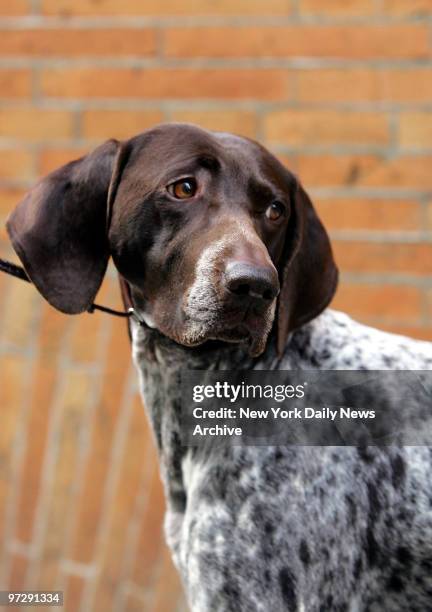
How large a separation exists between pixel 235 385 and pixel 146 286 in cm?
34

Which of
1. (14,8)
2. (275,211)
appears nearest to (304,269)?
(275,211)

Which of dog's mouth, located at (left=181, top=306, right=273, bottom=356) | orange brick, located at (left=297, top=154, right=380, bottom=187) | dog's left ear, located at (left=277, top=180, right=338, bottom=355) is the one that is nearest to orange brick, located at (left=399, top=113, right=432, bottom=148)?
orange brick, located at (left=297, top=154, right=380, bottom=187)

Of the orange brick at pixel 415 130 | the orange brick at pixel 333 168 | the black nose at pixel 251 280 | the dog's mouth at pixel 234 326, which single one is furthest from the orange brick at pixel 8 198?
the black nose at pixel 251 280

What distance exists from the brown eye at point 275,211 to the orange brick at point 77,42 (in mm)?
1416

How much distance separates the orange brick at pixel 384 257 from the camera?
383 centimetres

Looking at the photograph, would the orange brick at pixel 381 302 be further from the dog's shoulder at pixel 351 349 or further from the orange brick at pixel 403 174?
the dog's shoulder at pixel 351 349

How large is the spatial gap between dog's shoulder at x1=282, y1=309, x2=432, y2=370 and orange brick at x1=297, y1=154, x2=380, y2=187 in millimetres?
1043

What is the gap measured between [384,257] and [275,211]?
45.4 inches

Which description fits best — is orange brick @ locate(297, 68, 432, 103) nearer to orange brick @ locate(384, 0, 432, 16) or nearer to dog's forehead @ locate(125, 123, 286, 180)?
orange brick @ locate(384, 0, 432, 16)

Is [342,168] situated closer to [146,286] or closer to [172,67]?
→ [172,67]

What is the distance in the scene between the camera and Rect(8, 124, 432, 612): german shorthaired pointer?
8.19ft

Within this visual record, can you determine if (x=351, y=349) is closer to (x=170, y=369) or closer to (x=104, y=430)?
(x=170, y=369)

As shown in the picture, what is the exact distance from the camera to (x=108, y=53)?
13.1ft

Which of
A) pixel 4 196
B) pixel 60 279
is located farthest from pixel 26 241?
pixel 4 196
